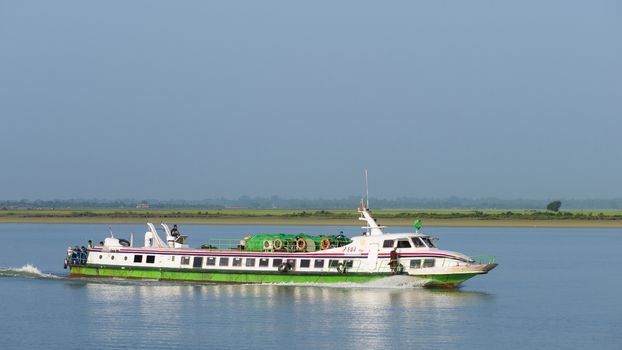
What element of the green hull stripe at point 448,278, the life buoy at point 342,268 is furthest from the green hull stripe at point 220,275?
the green hull stripe at point 448,278

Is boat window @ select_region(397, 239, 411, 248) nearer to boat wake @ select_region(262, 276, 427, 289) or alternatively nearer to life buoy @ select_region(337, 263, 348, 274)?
boat wake @ select_region(262, 276, 427, 289)

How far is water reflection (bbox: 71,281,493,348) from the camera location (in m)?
42.9

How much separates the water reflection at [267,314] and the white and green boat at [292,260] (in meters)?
0.77

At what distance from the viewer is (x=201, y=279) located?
60906 millimetres

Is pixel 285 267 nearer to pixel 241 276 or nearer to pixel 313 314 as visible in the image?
pixel 241 276

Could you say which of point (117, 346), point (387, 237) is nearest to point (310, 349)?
point (117, 346)

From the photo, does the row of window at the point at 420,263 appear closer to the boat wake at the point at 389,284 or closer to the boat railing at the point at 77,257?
the boat wake at the point at 389,284

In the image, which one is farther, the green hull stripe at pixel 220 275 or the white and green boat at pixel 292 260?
the green hull stripe at pixel 220 275

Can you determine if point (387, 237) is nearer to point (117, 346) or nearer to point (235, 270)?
point (235, 270)

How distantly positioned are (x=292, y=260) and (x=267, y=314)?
993cm

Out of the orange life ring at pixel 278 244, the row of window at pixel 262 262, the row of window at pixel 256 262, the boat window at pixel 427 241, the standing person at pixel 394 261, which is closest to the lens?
the standing person at pixel 394 261

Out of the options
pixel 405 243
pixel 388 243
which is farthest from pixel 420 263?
pixel 388 243

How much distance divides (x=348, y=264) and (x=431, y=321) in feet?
37.3

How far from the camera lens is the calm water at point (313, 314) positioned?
4241 cm
